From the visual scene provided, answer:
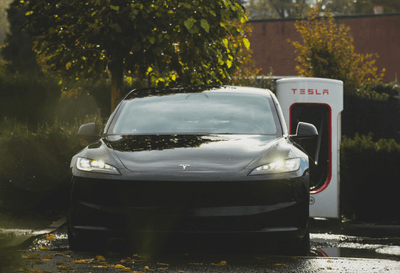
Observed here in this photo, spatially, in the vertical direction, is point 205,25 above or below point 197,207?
above

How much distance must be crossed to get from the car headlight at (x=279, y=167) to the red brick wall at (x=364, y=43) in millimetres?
36853

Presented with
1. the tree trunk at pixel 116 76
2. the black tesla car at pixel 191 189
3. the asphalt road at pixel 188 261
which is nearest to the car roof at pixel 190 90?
the black tesla car at pixel 191 189

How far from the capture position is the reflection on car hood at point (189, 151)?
15.7 feet

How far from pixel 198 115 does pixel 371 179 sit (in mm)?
3938

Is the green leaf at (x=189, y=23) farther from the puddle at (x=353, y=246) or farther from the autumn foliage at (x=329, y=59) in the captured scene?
the autumn foliage at (x=329, y=59)

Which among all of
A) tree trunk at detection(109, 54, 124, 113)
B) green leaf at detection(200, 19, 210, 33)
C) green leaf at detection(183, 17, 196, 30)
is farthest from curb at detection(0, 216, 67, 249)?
green leaf at detection(200, 19, 210, 33)

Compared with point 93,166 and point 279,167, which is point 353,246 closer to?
point 279,167

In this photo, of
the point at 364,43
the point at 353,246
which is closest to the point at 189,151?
the point at 353,246

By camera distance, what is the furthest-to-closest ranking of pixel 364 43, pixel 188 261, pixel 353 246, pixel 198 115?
pixel 364 43, pixel 353 246, pixel 198 115, pixel 188 261

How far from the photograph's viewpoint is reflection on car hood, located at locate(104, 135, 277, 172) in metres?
4.78

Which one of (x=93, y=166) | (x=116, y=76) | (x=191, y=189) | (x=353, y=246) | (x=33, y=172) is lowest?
(x=353, y=246)

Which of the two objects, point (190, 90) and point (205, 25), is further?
point (205, 25)

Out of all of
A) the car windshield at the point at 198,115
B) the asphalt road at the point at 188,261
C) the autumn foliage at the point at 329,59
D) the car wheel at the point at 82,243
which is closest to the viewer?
the asphalt road at the point at 188,261

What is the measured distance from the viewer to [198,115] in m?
6.06
